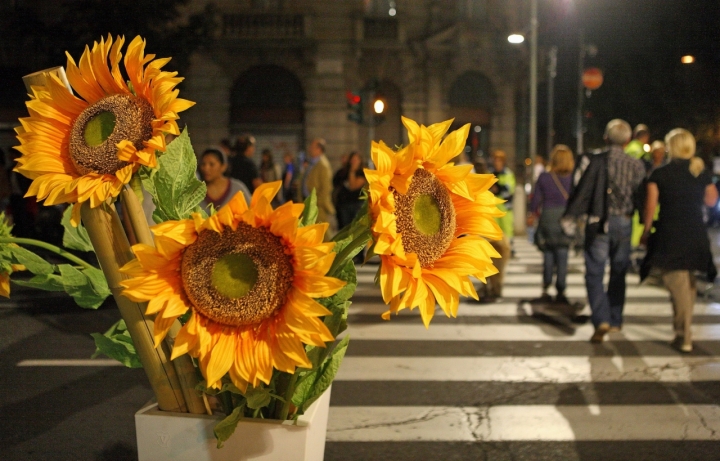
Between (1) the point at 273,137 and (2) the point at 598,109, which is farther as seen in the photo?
(2) the point at 598,109

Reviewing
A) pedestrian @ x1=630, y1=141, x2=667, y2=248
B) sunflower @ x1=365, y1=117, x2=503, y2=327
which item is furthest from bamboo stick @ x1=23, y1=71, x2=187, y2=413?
pedestrian @ x1=630, y1=141, x2=667, y2=248

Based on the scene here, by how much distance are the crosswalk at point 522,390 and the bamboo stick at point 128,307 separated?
9.00 ft

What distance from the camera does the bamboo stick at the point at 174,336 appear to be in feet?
4.68

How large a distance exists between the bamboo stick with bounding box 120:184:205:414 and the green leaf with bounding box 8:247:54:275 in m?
0.28

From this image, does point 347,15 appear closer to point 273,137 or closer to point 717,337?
point 273,137

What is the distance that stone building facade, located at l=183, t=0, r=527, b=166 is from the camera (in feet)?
83.4

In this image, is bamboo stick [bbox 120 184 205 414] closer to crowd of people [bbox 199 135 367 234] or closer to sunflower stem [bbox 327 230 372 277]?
sunflower stem [bbox 327 230 372 277]

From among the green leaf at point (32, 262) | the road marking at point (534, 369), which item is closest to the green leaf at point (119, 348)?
the green leaf at point (32, 262)

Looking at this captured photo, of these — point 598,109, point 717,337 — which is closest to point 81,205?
point 717,337

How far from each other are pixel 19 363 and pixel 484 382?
3.68 meters

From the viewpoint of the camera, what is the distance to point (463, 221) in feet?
4.81

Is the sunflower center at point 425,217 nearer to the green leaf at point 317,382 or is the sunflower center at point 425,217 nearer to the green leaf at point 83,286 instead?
the green leaf at point 317,382

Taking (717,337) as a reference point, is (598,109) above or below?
above

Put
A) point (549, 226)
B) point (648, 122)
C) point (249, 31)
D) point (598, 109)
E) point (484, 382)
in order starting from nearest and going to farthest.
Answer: point (484, 382), point (549, 226), point (249, 31), point (648, 122), point (598, 109)
